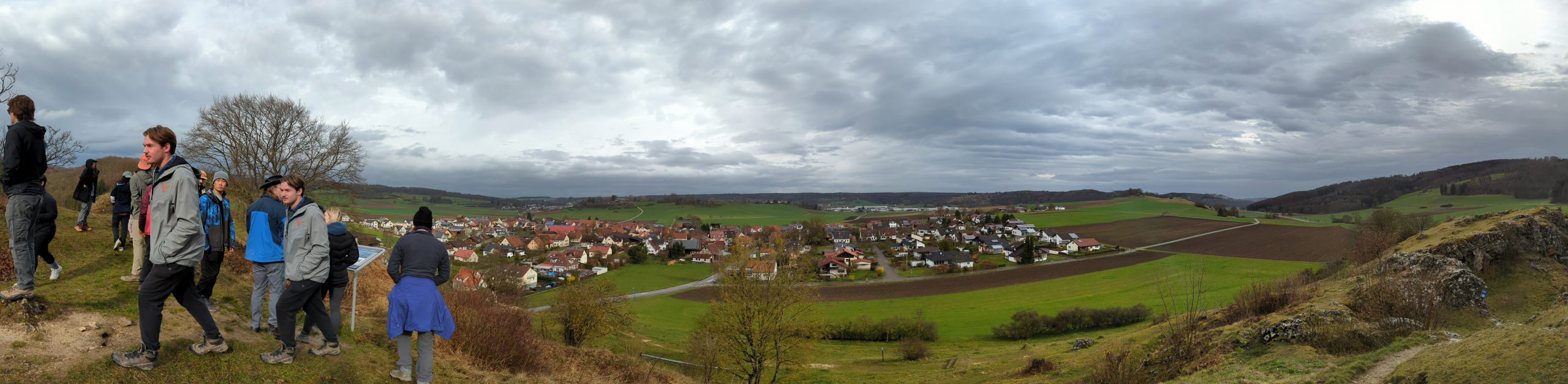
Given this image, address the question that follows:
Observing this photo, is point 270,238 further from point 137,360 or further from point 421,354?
point 421,354

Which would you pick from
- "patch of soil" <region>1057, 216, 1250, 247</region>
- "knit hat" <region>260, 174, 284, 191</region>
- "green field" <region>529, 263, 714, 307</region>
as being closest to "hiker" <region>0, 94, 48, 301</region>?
"knit hat" <region>260, 174, 284, 191</region>

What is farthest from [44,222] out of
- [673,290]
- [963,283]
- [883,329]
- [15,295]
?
[963,283]

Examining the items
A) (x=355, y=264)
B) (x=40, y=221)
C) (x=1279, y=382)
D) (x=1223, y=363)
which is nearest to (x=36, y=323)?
(x=40, y=221)

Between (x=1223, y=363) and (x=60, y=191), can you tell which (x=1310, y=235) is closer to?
(x=1223, y=363)

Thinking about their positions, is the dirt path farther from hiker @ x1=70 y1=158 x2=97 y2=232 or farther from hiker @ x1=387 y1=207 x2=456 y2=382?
hiker @ x1=70 y1=158 x2=97 y2=232

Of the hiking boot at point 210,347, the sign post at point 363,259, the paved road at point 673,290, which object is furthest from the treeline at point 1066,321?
the hiking boot at point 210,347

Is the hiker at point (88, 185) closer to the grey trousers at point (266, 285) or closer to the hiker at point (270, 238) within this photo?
the grey trousers at point (266, 285)

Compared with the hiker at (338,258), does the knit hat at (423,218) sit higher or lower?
higher
